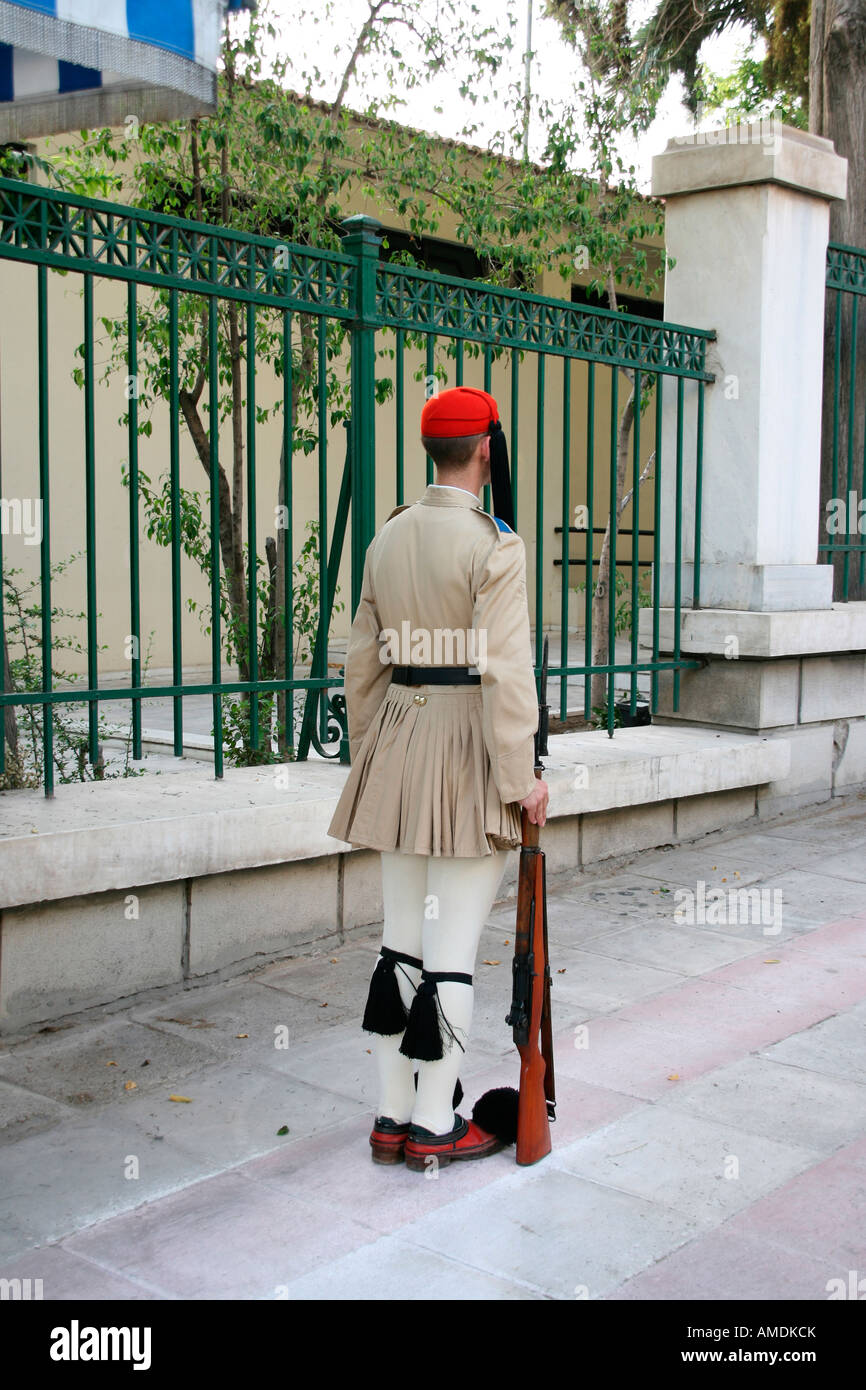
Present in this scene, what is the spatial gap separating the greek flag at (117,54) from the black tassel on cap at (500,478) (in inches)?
43.8

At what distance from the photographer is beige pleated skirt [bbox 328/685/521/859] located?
3.31 m

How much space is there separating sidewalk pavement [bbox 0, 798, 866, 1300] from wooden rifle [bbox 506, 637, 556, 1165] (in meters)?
0.11

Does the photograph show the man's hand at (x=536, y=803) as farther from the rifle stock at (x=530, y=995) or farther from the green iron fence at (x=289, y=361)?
the green iron fence at (x=289, y=361)

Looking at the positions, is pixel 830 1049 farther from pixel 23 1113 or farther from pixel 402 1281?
pixel 23 1113

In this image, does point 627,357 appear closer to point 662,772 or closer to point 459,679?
point 662,772

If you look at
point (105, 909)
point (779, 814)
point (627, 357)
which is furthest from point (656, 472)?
point (105, 909)

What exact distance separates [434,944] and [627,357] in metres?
4.04

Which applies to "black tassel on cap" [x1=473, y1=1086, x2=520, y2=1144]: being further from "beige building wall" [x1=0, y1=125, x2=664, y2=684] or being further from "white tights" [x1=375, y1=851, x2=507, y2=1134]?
"beige building wall" [x1=0, y1=125, x2=664, y2=684]

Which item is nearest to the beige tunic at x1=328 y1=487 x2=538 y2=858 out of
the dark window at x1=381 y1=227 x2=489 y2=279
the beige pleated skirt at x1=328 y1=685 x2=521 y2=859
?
the beige pleated skirt at x1=328 y1=685 x2=521 y2=859

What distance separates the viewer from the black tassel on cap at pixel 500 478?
3.44 metres

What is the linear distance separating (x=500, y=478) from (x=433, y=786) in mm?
814

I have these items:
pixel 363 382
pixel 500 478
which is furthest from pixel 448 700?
pixel 363 382

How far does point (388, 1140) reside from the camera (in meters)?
3.44

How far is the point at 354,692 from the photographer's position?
11.9 ft
